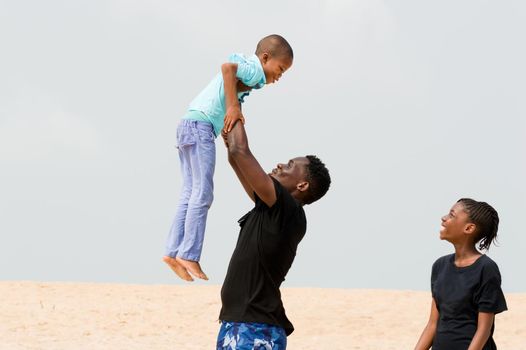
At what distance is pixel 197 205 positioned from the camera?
6.48m

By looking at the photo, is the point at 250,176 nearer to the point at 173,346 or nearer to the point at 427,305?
the point at 173,346

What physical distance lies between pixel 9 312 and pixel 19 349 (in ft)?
13.4

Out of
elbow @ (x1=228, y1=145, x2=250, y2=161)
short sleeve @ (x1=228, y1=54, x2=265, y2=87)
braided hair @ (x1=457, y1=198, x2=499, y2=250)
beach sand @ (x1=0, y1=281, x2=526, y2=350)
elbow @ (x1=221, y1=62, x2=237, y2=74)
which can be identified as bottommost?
beach sand @ (x1=0, y1=281, x2=526, y2=350)

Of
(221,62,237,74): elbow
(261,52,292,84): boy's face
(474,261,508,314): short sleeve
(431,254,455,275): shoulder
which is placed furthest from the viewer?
(261,52,292,84): boy's face

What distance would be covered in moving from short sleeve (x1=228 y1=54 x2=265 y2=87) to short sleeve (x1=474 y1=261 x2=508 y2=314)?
181cm

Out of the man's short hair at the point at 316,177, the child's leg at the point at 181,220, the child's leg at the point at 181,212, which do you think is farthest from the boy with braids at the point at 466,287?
the child's leg at the point at 181,212

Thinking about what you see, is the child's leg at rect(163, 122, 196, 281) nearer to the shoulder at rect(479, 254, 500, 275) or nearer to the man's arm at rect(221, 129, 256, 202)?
the man's arm at rect(221, 129, 256, 202)

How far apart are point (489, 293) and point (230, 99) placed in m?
1.94

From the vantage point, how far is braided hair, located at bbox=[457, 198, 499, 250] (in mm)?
5543

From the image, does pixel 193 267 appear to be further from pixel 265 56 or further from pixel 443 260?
pixel 443 260

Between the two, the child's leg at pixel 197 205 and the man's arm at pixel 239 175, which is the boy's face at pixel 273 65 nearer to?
the child's leg at pixel 197 205

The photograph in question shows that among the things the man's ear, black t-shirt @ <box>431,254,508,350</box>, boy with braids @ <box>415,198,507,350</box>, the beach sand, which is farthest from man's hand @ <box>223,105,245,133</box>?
the beach sand

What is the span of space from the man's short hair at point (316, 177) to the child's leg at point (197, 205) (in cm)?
159

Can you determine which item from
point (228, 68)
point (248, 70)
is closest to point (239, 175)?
point (228, 68)
